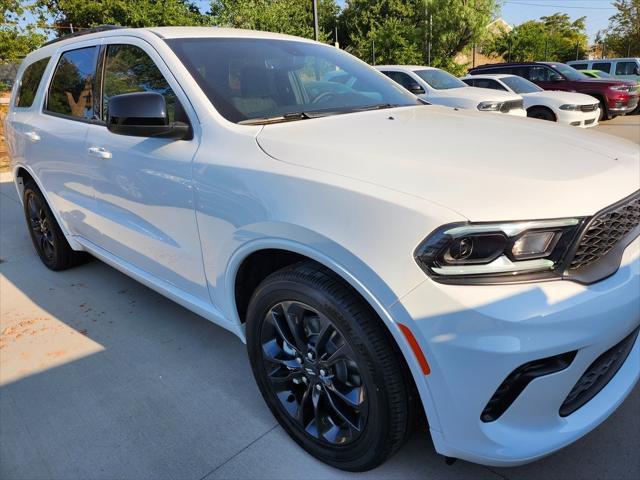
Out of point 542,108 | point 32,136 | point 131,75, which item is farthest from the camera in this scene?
point 542,108

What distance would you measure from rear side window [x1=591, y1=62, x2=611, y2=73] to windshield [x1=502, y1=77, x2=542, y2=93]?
868cm

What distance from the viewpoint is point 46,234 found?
4238 millimetres

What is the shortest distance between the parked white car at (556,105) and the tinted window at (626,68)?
28.6 feet

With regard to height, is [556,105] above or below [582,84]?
below

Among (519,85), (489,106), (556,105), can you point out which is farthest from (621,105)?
(489,106)

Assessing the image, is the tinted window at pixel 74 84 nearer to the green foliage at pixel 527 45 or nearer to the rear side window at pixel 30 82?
the rear side window at pixel 30 82

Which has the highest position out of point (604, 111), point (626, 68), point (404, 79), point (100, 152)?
point (404, 79)

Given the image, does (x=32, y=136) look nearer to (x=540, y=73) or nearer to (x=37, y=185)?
(x=37, y=185)

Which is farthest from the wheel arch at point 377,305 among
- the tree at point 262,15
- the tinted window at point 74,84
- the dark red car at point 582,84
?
the tree at point 262,15

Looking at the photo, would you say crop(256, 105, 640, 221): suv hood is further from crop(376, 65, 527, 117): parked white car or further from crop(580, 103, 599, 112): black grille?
crop(580, 103, 599, 112): black grille

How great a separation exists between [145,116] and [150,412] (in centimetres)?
143

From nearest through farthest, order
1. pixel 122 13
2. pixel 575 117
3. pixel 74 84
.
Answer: pixel 74 84, pixel 575 117, pixel 122 13

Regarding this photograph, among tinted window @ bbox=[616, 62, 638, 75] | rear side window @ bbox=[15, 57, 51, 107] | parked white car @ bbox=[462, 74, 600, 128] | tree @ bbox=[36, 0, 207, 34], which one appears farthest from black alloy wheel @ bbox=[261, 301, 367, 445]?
tree @ bbox=[36, 0, 207, 34]

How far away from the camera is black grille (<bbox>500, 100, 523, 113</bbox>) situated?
9055mm
